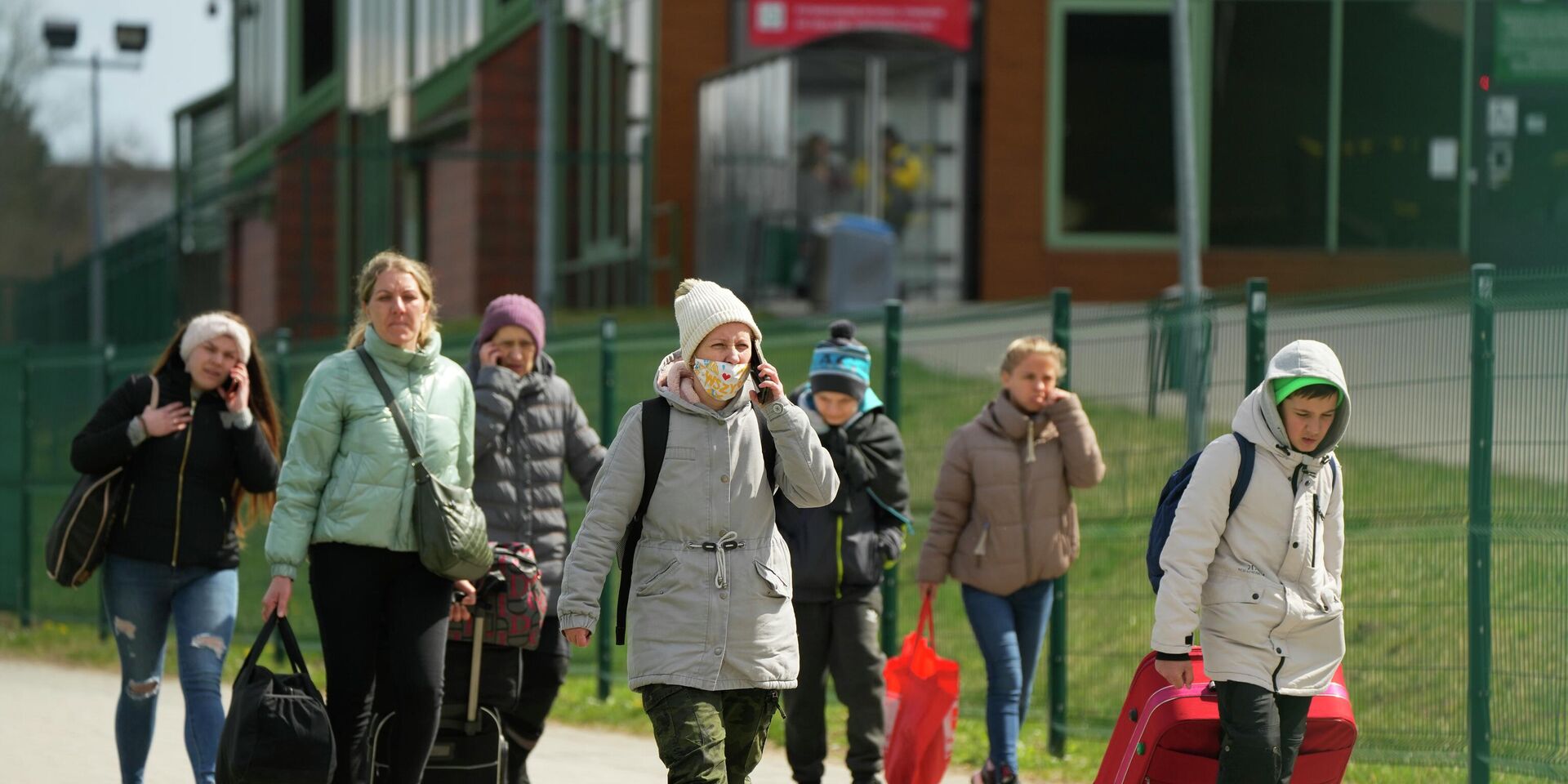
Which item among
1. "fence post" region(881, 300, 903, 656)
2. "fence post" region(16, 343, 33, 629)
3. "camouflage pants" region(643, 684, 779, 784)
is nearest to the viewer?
"camouflage pants" region(643, 684, 779, 784)

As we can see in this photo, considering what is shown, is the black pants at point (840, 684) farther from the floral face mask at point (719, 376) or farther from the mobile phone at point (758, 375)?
the floral face mask at point (719, 376)

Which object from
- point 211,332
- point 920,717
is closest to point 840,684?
point 920,717

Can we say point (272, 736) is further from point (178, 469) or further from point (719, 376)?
point (719, 376)

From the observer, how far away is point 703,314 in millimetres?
5883

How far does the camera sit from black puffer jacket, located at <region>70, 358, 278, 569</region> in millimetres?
7484

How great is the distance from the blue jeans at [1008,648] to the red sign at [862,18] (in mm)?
19541

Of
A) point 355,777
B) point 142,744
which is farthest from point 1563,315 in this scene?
point 142,744

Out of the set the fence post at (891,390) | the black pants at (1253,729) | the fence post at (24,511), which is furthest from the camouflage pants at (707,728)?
the fence post at (24,511)

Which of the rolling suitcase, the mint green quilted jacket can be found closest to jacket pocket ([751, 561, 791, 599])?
the mint green quilted jacket

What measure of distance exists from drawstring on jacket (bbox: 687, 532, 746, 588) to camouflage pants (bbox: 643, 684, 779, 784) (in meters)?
0.30

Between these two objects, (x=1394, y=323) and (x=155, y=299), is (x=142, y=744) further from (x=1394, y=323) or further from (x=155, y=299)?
(x=155, y=299)

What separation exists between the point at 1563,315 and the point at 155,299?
105ft

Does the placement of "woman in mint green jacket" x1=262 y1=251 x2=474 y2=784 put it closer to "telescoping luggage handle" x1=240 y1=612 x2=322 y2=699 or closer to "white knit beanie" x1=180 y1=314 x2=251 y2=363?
"telescoping luggage handle" x1=240 y1=612 x2=322 y2=699

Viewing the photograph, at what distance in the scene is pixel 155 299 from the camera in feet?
120
